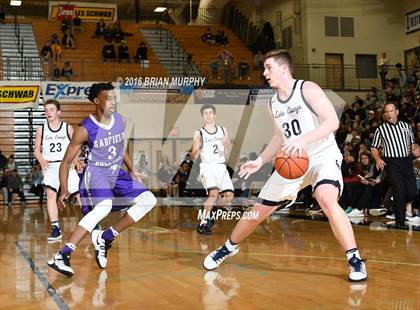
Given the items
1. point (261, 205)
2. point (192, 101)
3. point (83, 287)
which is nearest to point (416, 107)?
point (192, 101)

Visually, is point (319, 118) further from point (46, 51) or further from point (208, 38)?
point (208, 38)

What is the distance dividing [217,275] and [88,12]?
26780 millimetres

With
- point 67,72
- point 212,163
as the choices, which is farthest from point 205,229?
point 67,72

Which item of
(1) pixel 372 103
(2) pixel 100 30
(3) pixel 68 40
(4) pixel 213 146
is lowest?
(4) pixel 213 146

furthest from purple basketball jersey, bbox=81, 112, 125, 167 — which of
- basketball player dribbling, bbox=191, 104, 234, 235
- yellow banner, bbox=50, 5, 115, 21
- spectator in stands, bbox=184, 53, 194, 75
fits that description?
yellow banner, bbox=50, 5, 115, 21

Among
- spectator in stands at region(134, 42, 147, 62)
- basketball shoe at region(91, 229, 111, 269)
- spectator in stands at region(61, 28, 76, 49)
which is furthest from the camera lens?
spectator in stands at region(61, 28, 76, 49)

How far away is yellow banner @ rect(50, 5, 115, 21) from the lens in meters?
29.2

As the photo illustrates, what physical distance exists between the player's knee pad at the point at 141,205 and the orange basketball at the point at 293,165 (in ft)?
4.46

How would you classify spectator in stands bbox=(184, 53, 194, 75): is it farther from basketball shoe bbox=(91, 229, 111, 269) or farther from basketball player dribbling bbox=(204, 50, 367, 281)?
basketball player dribbling bbox=(204, 50, 367, 281)

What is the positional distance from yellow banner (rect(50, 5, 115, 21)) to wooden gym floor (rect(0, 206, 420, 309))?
2254 centimetres

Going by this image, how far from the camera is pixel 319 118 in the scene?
4.88 m

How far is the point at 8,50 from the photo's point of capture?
24672mm

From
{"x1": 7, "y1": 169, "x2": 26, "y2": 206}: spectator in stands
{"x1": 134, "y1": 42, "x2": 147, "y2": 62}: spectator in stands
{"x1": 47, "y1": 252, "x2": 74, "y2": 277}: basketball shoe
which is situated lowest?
{"x1": 7, "y1": 169, "x2": 26, "y2": 206}: spectator in stands

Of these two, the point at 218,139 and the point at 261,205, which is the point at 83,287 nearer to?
the point at 261,205
